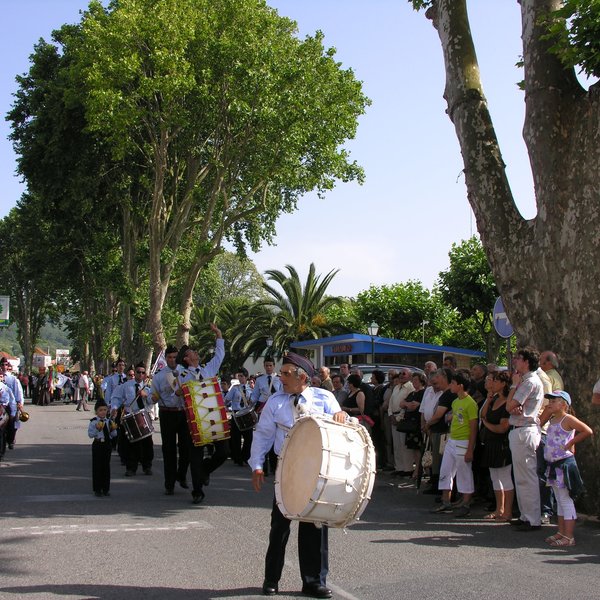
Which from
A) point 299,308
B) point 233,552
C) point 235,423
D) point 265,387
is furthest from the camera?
point 299,308

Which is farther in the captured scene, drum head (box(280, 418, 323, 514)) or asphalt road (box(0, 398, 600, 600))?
asphalt road (box(0, 398, 600, 600))

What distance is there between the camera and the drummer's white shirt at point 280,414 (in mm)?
6590

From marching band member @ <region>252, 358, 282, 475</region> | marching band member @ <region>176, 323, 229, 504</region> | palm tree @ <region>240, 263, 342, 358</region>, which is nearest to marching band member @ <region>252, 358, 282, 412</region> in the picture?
marching band member @ <region>252, 358, 282, 475</region>

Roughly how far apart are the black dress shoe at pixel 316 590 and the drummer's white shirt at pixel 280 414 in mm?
956

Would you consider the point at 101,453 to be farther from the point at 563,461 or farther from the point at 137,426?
the point at 563,461

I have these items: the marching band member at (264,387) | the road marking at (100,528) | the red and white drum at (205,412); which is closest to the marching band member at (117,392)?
the marching band member at (264,387)

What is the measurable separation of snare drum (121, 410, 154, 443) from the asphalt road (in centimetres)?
161

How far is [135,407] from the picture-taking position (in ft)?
49.1

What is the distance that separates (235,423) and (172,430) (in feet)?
13.8

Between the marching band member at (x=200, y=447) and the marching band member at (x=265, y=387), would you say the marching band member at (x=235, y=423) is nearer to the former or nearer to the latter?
the marching band member at (x=265, y=387)

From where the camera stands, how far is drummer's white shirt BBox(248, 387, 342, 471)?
6590mm

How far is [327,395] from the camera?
669 cm

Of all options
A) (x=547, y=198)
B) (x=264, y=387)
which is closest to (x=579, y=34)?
(x=547, y=198)

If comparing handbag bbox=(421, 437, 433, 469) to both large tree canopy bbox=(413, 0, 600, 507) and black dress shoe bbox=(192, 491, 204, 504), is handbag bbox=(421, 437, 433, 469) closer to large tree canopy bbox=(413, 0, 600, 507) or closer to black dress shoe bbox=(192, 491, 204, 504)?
large tree canopy bbox=(413, 0, 600, 507)
